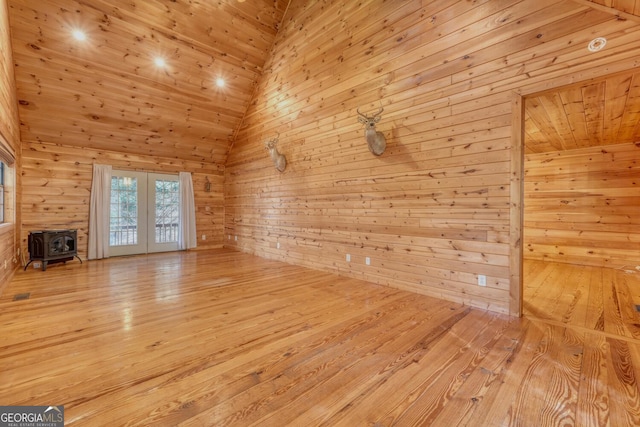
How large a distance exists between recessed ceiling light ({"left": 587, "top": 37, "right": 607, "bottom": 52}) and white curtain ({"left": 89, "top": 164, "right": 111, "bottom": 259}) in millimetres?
8313

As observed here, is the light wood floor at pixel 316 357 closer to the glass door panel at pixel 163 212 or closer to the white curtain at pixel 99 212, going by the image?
the white curtain at pixel 99 212

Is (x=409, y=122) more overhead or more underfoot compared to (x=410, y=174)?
more overhead

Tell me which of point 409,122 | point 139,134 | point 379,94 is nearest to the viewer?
point 409,122

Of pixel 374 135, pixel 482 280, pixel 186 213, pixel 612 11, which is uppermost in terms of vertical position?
pixel 612 11

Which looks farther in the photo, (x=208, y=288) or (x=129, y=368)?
(x=208, y=288)

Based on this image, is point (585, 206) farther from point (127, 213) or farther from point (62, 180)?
point (62, 180)

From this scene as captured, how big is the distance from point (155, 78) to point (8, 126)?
7.47 feet

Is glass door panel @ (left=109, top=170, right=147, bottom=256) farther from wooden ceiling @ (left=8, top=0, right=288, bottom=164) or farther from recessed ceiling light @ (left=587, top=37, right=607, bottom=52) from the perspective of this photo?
recessed ceiling light @ (left=587, top=37, right=607, bottom=52)

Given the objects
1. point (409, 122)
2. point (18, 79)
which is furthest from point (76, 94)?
point (409, 122)

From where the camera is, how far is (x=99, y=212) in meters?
6.43

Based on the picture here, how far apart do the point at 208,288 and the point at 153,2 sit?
4466 mm

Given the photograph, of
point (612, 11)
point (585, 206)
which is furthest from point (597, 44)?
point (585, 206)

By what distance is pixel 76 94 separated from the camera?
5.17 meters

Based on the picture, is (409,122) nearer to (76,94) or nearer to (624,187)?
(624,187)
